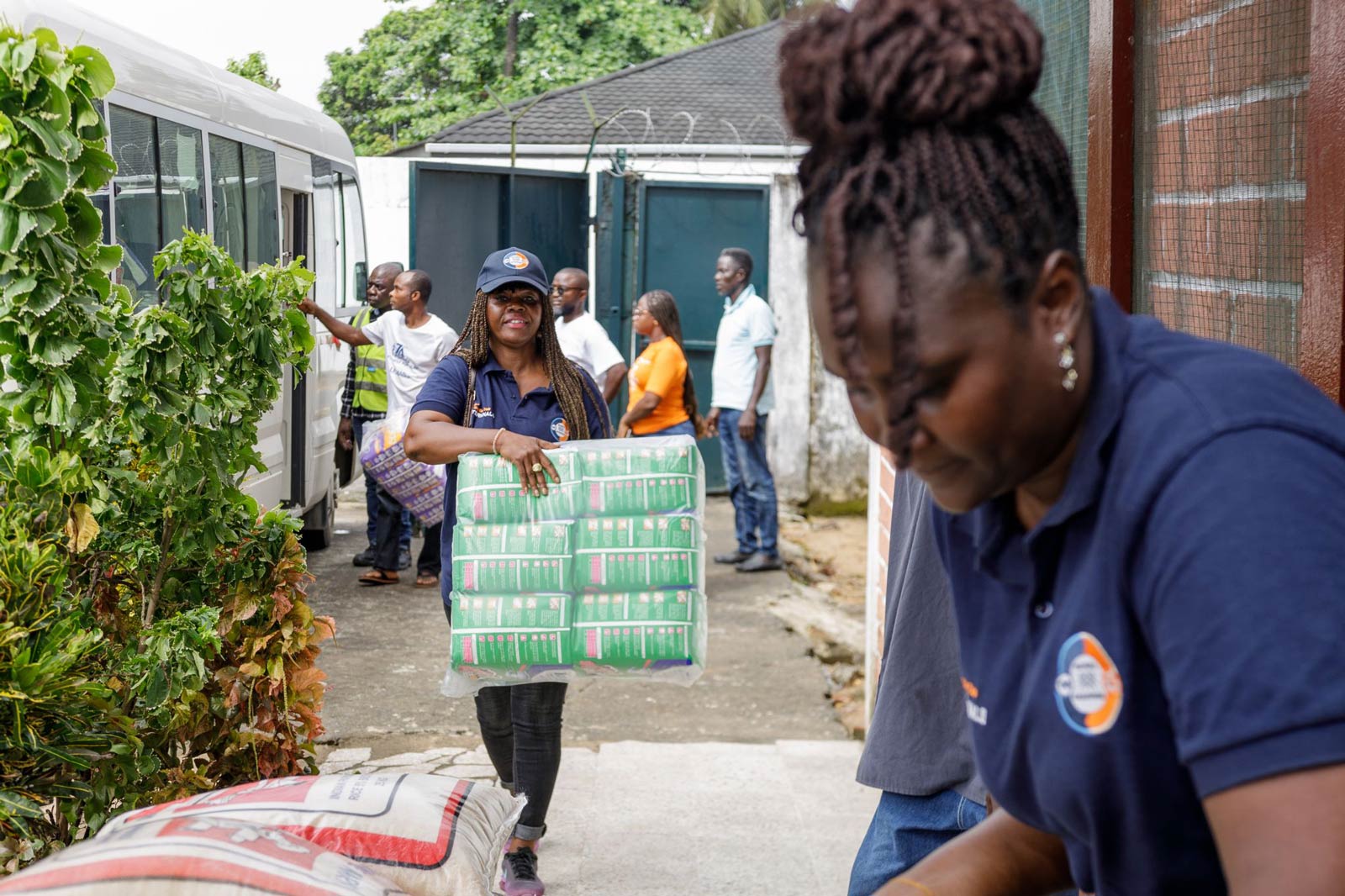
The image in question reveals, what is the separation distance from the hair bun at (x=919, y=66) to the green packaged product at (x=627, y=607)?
8.67 ft

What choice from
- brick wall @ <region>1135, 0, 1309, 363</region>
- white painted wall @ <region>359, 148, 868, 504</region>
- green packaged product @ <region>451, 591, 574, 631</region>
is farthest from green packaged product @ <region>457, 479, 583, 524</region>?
white painted wall @ <region>359, 148, 868, 504</region>

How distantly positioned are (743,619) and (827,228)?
7173 mm

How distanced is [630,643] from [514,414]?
0.88m

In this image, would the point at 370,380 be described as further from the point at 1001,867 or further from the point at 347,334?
the point at 1001,867

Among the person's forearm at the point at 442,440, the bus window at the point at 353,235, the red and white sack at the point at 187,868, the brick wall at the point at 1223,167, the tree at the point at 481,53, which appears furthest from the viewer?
the tree at the point at 481,53

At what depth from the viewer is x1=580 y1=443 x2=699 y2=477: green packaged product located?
3639mm

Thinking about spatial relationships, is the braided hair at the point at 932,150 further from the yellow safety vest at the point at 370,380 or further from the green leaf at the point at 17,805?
the yellow safety vest at the point at 370,380

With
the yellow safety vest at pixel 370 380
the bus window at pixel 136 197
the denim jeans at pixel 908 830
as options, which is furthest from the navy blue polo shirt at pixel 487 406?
the yellow safety vest at pixel 370 380

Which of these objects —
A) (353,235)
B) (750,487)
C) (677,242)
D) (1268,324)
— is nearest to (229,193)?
(353,235)

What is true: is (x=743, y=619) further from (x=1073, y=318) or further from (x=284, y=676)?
(x=1073, y=318)

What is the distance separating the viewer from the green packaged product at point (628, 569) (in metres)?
3.62

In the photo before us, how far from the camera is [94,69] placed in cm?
279

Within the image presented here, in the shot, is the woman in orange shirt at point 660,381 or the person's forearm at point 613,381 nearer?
the person's forearm at point 613,381

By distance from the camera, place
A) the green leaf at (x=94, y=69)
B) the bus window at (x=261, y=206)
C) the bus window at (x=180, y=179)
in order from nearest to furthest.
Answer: the green leaf at (x=94, y=69)
the bus window at (x=180, y=179)
the bus window at (x=261, y=206)
